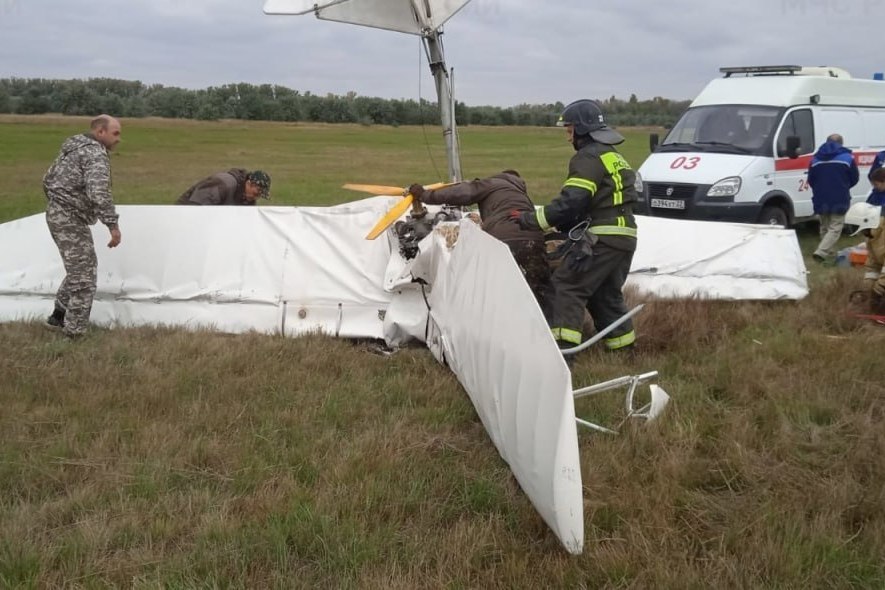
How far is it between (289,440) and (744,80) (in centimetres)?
1033

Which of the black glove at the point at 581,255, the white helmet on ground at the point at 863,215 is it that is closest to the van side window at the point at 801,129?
the white helmet on ground at the point at 863,215

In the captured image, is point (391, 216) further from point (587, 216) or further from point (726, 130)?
point (726, 130)

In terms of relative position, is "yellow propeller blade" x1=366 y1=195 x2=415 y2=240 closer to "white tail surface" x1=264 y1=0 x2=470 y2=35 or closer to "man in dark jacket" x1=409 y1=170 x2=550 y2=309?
"man in dark jacket" x1=409 y1=170 x2=550 y2=309

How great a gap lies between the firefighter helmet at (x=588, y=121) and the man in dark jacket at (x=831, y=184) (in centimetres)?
596

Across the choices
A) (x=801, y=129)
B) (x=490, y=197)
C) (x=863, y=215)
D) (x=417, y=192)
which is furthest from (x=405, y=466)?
(x=801, y=129)

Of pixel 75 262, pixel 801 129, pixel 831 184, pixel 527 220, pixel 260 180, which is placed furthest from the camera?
pixel 801 129

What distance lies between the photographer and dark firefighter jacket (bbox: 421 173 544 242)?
20.5ft

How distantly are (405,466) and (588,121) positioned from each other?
2.74 metres

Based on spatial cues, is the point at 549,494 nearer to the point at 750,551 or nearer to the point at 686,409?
the point at 750,551

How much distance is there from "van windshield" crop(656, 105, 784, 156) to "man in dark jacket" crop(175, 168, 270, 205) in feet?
21.4

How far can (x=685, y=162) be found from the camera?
10.9 m

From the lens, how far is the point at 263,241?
265 inches

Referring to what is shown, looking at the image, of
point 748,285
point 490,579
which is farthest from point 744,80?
point 490,579

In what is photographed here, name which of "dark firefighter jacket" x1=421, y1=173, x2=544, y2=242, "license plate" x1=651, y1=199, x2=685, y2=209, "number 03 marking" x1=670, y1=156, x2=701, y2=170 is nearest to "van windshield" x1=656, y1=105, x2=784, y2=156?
"number 03 marking" x1=670, y1=156, x2=701, y2=170
